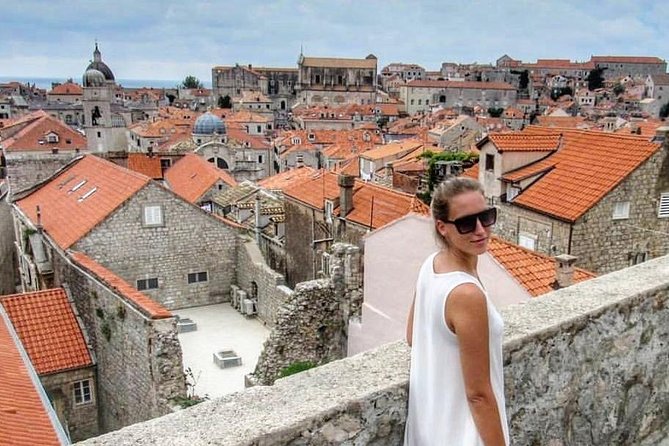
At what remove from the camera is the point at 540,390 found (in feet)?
10.9

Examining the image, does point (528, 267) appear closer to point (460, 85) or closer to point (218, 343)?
point (218, 343)

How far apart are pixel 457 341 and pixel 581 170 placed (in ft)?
43.6

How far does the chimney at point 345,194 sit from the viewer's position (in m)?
16.4

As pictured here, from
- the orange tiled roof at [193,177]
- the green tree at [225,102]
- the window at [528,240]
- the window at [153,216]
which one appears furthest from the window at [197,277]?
the green tree at [225,102]

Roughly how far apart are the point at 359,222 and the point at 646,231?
273 inches

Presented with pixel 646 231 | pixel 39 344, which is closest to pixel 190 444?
pixel 39 344

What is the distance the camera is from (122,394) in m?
11.8

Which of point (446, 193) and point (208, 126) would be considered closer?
point (446, 193)

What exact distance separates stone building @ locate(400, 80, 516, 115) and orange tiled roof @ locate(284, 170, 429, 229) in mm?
103730

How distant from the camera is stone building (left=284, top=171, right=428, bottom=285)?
15.8 metres

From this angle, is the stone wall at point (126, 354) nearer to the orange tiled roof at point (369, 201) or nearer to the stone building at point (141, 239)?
the stone building at point (141, 239)

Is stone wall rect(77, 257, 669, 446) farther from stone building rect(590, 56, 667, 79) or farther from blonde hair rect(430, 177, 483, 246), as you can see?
stone building rect(590, 56, 667, 79)

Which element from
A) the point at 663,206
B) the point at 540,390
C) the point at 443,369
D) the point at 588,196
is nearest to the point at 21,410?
the point at 540,390

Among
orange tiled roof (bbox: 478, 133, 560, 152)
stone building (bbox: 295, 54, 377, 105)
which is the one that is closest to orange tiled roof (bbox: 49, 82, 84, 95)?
stone building (bbox: 295, 54, 377, 105)
